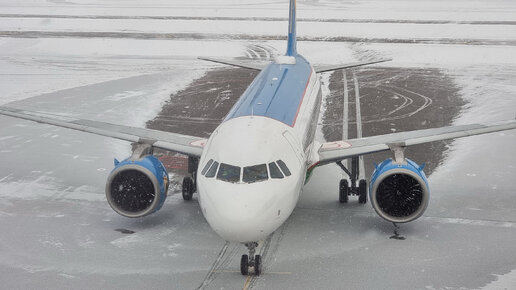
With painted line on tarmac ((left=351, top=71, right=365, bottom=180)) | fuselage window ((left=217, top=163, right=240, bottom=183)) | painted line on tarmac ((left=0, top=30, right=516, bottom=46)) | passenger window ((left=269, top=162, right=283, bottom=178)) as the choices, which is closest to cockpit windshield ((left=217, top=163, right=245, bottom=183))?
fuselage window ((left=217, top=163, right=240, bottom=183))

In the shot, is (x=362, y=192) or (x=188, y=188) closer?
(x=362, y=192)

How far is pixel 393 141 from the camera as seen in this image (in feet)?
66.1

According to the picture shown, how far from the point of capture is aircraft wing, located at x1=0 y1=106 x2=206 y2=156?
2031cm

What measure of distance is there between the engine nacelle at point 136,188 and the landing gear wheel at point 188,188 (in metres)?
1.89

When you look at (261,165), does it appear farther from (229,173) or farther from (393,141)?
(393,141)

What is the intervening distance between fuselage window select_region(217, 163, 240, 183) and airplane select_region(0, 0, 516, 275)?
0.02 m

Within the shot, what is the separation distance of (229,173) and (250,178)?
0.49 metres

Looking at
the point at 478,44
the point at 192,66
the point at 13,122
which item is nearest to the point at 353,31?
the point at 478,44

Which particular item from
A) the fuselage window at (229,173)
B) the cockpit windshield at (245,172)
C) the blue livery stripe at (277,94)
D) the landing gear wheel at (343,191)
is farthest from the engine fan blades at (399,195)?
the fuselage window at (229,173)

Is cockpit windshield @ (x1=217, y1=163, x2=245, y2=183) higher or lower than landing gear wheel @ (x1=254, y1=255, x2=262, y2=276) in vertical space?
higher

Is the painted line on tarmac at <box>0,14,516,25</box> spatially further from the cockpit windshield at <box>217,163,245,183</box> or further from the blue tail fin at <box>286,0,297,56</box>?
the cockpit windshield at <box>217,163,245,183</box>

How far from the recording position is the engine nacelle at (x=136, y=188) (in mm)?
18859

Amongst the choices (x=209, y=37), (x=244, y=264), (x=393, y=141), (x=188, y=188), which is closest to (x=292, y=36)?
(x=393, y=141)

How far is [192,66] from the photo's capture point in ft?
152
